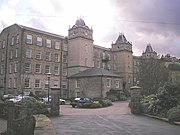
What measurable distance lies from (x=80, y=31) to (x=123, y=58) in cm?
1975

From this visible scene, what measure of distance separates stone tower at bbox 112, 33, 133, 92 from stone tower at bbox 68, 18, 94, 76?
1423 cm

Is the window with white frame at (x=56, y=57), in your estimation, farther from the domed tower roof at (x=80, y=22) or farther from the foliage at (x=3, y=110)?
the foliage at (x=3, y=110)

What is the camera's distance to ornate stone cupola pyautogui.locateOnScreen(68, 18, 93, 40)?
69.8 metres

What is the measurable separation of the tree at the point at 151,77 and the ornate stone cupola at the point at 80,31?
3205cm

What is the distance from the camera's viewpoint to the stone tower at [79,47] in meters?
69.7

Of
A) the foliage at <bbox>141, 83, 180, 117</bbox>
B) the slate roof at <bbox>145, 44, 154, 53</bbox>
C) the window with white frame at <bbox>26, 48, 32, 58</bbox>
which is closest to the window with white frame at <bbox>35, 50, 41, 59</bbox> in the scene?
the window with white frame at <bbox>26, 48, 32, 58</bbox>

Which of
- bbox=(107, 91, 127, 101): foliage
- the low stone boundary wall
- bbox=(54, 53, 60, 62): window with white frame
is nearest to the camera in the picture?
the low stone boundary wall

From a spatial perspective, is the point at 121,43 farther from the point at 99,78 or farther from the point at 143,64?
the point at 143,64

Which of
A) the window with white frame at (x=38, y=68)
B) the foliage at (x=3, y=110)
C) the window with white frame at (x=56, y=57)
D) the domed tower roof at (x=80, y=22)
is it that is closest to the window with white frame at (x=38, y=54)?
the window with white frame at (x=38, y=68)

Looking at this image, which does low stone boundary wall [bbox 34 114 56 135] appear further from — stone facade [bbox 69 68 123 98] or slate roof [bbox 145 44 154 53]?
slate roof [bbox 145 44 154 53]

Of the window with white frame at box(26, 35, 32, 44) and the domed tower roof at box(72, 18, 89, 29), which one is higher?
the domed tower roof at box(72, 18, 89, 29)

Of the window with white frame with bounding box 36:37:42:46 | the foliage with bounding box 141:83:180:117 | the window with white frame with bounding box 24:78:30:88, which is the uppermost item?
the window with white frame with bounding box 36:37:42:46

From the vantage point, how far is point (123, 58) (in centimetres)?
8369

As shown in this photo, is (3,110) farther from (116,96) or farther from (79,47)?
(79,47)
